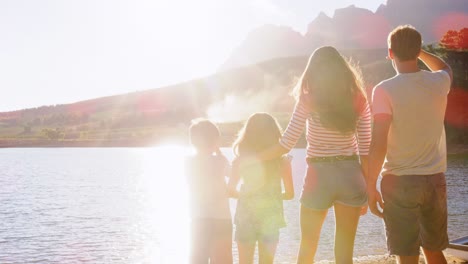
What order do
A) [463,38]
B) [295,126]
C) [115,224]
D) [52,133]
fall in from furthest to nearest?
[52,133], [463,38], [115,224], [295,126]

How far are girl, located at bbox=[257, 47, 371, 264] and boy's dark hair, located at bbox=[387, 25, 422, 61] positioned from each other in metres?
0.42

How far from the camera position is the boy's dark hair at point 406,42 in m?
4.43

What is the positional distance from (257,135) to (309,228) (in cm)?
136

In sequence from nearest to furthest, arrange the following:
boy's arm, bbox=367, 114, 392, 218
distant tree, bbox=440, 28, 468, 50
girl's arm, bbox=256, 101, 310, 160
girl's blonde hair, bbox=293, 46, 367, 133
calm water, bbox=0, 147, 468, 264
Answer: boy's arm, bbox=367, 114, 392, 218, girl's blonde hair, bbox=293, 46, 367, 133, girl's arm, bbox=256, 101, 310, 160, calm water, bbox=0, 147, 468, 264, distant tree, bbox=440, 28, 468, 50

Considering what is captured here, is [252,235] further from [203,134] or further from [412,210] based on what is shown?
[412,210]

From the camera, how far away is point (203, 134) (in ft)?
18.5

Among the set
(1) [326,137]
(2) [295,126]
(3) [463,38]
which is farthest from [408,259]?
(3) [463,38]

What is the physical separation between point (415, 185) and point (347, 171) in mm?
581

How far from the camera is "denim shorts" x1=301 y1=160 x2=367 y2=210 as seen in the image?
4.33m

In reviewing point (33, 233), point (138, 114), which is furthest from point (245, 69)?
point (33, 233)

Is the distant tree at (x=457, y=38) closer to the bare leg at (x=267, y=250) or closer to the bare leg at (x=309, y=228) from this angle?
the bare leg at (x=267, y=250)

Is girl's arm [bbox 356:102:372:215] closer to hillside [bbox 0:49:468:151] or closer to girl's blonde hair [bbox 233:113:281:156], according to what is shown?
girl's blonde hair [bbox 233:113:281:156]

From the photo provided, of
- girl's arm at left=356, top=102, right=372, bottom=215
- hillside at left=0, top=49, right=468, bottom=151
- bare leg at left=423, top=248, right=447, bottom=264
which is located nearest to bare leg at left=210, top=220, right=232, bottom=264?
girl's arm at left=356, top=102, right=372, bottom=215

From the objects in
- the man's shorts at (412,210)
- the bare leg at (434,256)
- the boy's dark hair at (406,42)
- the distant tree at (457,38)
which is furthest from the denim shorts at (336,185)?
the distant tree at (457,38)
